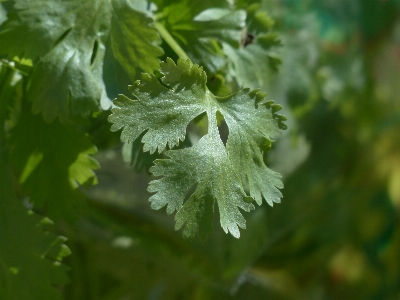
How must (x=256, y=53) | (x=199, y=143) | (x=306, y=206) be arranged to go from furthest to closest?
(x=306, y=206)
(x=256, y=53)
(x=199, y=143)

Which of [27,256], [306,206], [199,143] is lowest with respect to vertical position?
[306,206]

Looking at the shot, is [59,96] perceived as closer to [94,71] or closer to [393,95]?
[94,71]

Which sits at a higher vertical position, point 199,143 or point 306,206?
point 199,143

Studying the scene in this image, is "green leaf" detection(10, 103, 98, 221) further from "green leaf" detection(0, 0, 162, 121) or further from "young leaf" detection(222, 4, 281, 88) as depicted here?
"young leaf" detection(222, 4, 281, 88)

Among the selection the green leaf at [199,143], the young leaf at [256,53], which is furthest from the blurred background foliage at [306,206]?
the green leaf at [199,143]

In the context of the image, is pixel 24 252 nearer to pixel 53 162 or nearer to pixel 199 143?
pixel 53 162

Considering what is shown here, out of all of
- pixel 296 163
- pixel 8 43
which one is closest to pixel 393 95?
pixel 296 163

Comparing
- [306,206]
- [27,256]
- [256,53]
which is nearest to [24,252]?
[27,256]
